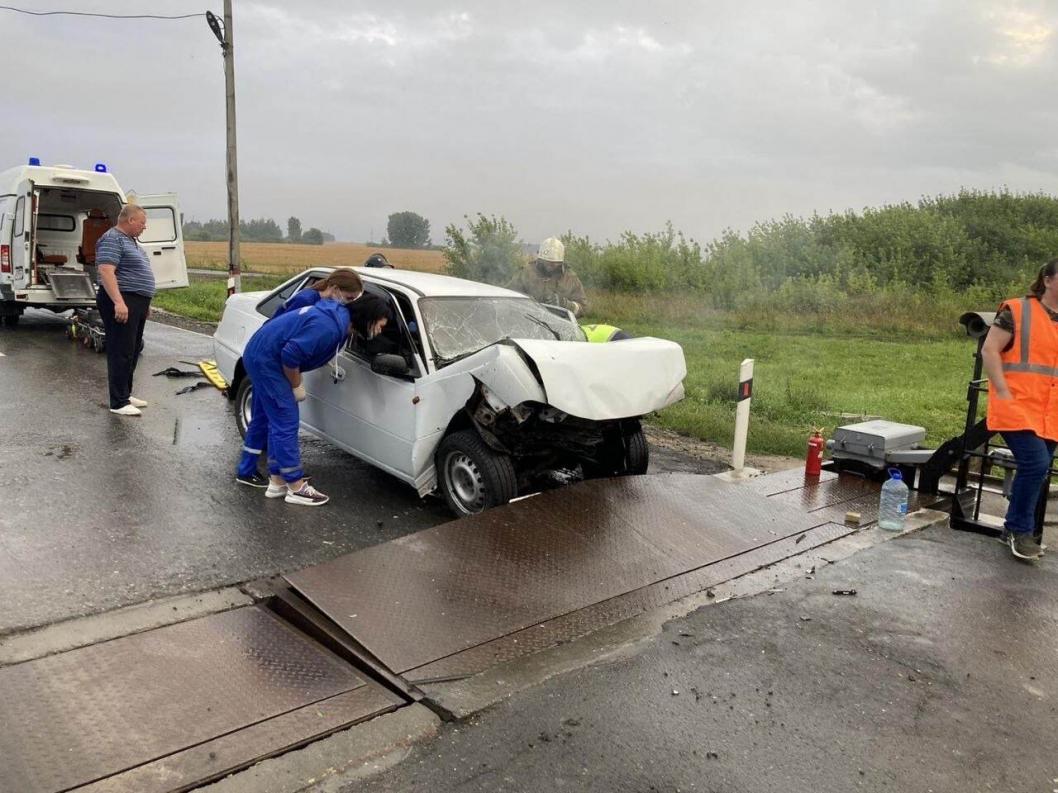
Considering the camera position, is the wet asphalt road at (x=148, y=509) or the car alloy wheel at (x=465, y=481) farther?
the car alloy wheel at (x=465, y=481)

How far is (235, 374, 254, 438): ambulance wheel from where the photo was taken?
6.77 meters

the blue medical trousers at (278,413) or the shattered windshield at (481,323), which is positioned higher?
the shattered windshield at (481,323)

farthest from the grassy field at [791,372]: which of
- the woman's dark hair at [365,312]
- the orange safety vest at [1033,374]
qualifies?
the woman's dark hair at [365,312]

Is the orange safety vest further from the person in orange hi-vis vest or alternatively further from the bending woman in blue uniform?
the bending woman in blue uniform

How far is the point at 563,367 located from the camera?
5148mm

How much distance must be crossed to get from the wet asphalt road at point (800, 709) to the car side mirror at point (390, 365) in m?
2.50

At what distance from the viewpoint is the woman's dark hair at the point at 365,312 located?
553 cm

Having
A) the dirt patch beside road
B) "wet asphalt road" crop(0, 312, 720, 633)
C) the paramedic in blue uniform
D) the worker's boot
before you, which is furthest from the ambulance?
the worker's boot

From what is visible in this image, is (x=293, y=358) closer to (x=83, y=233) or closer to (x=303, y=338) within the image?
(x=303, y=338)

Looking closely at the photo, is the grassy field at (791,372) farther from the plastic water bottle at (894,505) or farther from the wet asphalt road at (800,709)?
the wet asphalt road at (800,709)

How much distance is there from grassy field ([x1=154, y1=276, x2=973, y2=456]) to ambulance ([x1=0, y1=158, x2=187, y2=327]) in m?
3.67

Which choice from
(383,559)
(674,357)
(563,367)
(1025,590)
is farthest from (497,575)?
(1025,590)

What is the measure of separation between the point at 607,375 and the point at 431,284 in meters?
1.74

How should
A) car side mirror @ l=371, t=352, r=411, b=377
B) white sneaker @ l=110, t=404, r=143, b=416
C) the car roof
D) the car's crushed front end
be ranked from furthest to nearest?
white sneaker @ l=110, t=404, r=143, b=416 < the car roof < car side mirror @ l=371, t=352, r=411, b=377 < the car's crushed front end
